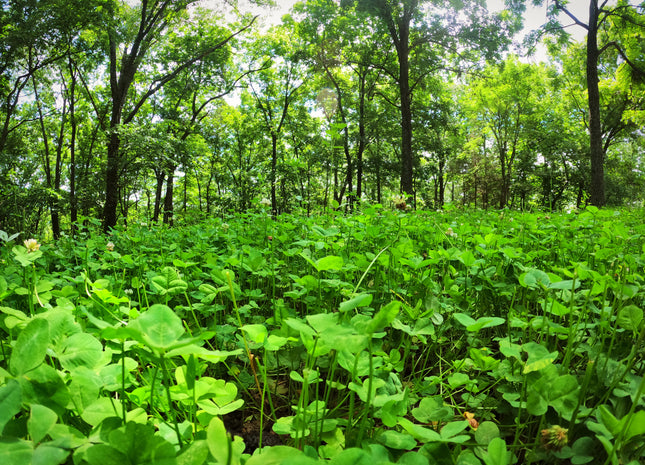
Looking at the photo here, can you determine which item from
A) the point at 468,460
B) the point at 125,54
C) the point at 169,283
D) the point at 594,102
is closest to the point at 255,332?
the point at 468,460

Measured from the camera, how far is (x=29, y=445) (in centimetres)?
47

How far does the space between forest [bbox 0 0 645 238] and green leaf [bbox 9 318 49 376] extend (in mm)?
2141

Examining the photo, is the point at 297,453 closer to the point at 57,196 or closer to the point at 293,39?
the point at 57,196

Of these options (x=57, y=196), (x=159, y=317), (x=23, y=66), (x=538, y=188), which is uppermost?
(x=23, y=66)

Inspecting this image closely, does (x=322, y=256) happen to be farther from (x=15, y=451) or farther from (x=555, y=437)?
(x=15, y=451)

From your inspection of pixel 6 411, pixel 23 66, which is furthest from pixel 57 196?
pixel 6 411

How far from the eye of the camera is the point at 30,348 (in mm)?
581

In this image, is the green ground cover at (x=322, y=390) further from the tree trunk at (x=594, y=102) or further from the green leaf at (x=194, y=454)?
the tree trunk at (x=594, y=102)

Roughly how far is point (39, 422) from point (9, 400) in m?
0.06

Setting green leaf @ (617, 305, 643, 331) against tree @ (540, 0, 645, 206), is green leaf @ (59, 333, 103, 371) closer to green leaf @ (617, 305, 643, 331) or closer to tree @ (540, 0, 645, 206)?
green leaf @ (617, 305, 643, 331)

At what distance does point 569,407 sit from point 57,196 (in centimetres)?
1690

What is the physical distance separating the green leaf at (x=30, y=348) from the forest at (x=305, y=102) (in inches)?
84.3

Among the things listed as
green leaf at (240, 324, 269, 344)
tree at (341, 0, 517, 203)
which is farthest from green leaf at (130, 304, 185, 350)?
tree at (341, 0, 517, 203)

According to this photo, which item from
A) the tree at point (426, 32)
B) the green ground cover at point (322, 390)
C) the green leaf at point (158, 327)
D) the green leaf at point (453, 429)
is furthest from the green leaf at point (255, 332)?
the tree at point (426, 32)
